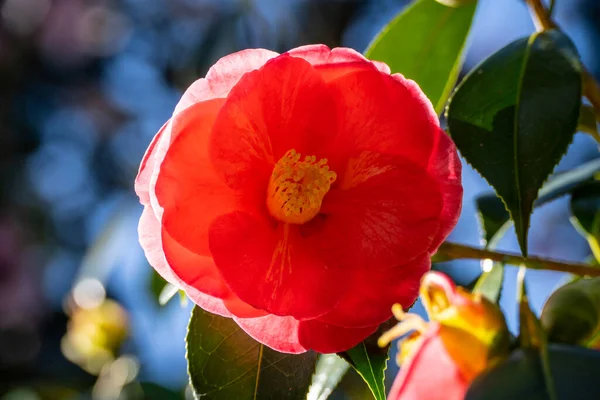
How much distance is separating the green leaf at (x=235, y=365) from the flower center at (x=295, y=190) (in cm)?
12

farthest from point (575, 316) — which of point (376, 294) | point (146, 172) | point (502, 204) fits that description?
point (502, 204)

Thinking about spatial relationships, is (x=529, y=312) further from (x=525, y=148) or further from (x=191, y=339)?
(x=191, y=339)

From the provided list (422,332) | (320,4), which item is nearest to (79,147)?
(320,4)

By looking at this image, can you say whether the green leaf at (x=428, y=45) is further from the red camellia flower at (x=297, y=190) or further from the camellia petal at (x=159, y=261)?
the camellia petal at (x=159, y=261)

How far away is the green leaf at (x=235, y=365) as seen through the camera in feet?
2.31

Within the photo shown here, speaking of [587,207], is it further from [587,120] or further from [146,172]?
[146,172]

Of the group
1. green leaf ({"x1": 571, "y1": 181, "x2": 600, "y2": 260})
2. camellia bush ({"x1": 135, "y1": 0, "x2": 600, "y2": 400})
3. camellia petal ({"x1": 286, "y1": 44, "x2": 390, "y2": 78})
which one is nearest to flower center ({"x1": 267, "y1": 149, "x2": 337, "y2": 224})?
camellia bush ({"x1": 135, "y1": 0, "x2": 600, "y2": 400})

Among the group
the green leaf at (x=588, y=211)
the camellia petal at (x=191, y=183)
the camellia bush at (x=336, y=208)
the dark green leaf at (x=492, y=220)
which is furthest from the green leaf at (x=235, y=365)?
the green leaf at (x=588, y=211)

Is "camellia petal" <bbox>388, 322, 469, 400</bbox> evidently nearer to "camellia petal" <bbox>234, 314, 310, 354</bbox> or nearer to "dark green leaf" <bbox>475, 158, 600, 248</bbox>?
"camellia petal" <bbox>234, 314, 310, 354</bbox>

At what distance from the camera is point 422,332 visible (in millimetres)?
582

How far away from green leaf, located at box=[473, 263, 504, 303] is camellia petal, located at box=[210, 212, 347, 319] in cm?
20

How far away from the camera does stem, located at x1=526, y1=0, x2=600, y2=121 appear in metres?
0.88

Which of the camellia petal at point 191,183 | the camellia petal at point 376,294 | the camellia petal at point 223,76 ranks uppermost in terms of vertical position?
the camellia petal at point 223,76

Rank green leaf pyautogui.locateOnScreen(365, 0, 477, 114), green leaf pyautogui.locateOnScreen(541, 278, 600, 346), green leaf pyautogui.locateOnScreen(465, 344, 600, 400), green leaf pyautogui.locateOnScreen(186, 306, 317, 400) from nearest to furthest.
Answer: green leaf pyautogui.locateOnScreen(465, 344, 600, 400)
green leaf pyautogui.locateOnScreen(541, 278, 600, 346)
green leaf pyautogui.locateOnScreen(186, 306, 317, 400)
green leaf pyautogui.locateOnScreen(365, 0, 477, 114)
